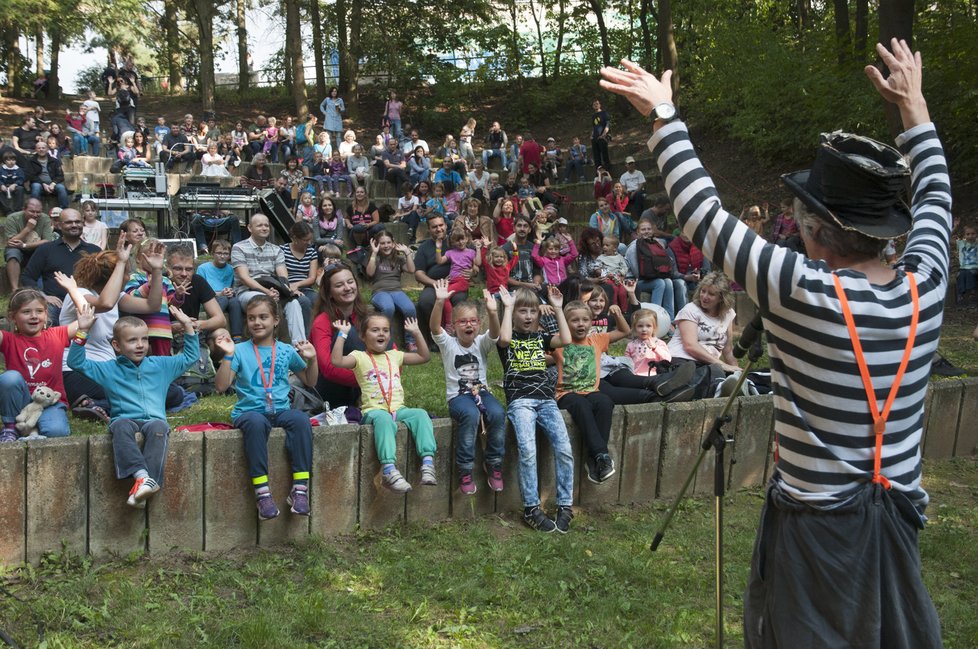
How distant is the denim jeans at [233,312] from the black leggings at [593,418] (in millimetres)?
3584

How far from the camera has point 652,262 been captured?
9570 mm

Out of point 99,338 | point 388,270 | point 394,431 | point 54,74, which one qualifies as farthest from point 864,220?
point 54,74

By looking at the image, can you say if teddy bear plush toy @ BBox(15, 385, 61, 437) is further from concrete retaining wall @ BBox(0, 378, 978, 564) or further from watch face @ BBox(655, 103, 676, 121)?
watch face @ BBox(655, 103, 676, 121)

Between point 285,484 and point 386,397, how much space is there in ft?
2.62

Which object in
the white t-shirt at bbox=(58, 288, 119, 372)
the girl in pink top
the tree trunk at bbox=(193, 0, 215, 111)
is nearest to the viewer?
the white t-shirt at bbox=(58, 288, 119, 372)

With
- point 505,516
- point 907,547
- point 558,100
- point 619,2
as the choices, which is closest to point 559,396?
point 505,516

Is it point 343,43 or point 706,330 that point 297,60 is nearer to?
point 343,43

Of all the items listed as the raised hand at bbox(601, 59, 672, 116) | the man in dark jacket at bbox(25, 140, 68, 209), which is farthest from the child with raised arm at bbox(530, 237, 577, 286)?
the raised hand at bbox(601, 59, 672, 116)

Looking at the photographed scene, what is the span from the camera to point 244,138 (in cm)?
1733

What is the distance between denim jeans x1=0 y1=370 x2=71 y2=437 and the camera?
4.88 m

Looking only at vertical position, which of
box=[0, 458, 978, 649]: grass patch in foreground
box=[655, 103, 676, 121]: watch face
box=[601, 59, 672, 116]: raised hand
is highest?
box=[601, 59, 672, 116]: raised hand

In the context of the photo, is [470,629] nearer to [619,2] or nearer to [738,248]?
[738,248]

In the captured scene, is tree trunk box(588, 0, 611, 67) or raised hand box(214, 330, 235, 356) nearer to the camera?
raised hand box(214, 330, 235, 356)

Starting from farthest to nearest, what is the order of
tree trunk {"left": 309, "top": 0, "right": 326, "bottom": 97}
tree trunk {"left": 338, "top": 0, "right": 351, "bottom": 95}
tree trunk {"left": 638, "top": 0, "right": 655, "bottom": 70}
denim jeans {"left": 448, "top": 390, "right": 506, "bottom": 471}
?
tree trunk {"left": 309, "top": 0, "right": 326, "bottom": 97} < tree trunk {"left": 338, "top": 0, "right": 351, "bottom": 95} < tree trunk {"left": 638, "top": 0, "right": 655, "bottom": 70} < denim jeans {"left": 448, "top": 390, "right": 506, "bottom": 471}
